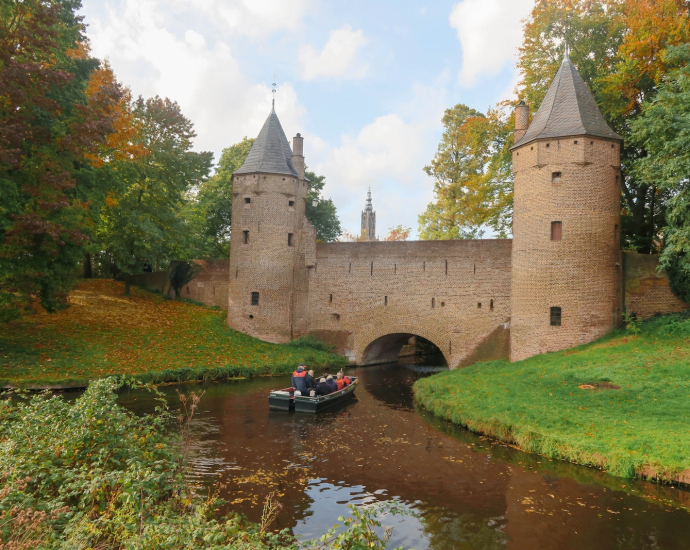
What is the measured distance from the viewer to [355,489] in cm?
845

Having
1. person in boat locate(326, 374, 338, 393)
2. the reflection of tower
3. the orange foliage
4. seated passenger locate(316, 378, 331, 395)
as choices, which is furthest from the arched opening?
the reflection of tower

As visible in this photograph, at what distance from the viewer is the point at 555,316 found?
56.1 ft

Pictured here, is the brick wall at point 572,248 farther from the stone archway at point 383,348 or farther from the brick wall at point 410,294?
the stone archway at point 383,348

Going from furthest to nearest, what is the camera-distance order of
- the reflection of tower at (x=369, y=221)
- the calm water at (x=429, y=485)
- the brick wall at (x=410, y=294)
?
the reflection of tower at (x=369, y=221) → the brick wall at (x=410, y=294) → the calm water at (x=429, y=485)

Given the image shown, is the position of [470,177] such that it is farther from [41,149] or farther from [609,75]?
[41,149]

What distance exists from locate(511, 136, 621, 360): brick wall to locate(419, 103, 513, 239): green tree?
462 cm

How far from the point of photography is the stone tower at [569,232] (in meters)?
16.9

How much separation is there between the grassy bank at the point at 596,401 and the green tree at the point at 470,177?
29.3 feet

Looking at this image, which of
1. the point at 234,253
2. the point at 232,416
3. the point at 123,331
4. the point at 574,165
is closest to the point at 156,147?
the point at 234,253

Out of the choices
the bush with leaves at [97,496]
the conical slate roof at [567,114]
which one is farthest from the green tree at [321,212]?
the bush with leaves at [97,496]

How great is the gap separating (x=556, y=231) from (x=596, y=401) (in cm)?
725

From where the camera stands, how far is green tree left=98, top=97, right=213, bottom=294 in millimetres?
23500

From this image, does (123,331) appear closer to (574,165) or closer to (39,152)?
(39,152)

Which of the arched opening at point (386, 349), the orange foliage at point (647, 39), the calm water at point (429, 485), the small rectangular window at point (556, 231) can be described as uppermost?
the orange foliage at point (647, 39)
